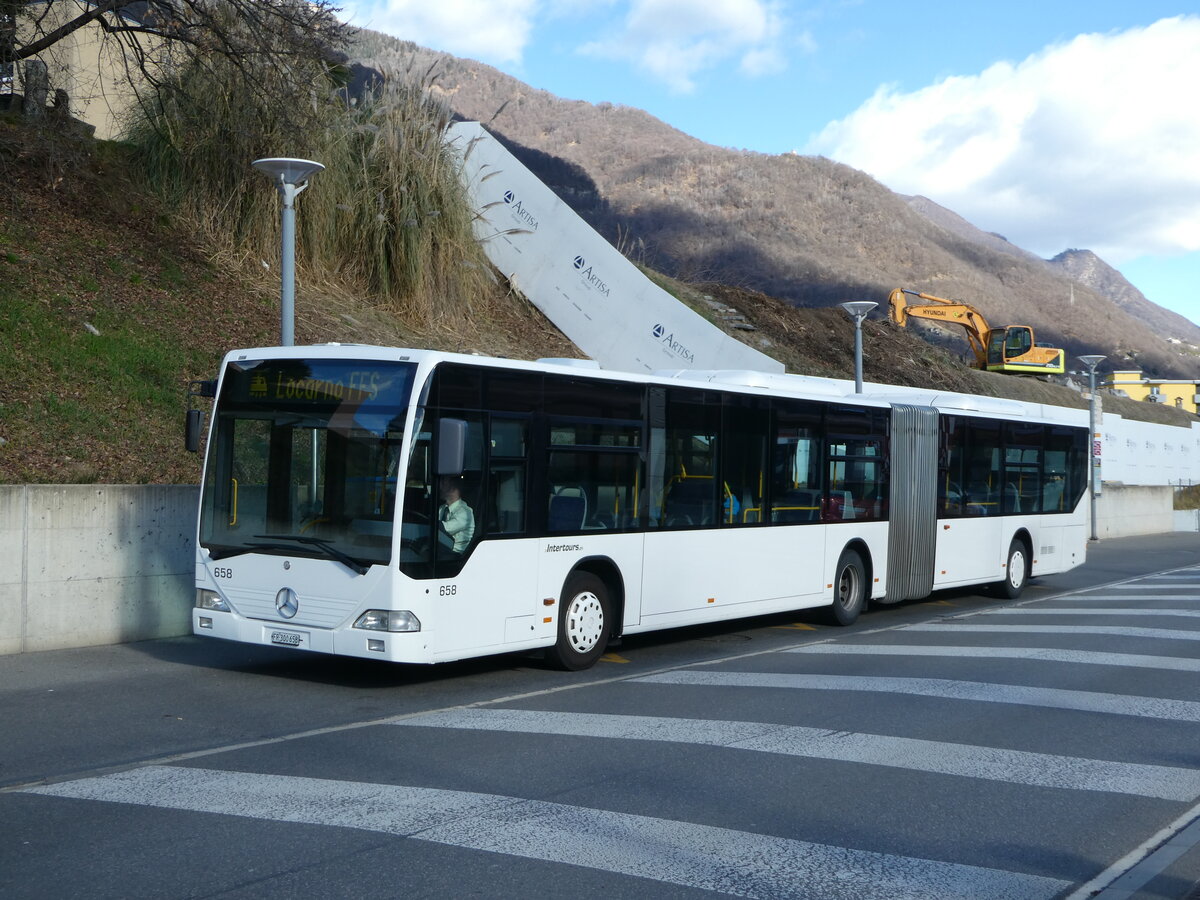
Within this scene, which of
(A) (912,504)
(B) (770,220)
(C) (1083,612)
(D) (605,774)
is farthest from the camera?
(B) (770,220)

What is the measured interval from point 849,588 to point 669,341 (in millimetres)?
13999

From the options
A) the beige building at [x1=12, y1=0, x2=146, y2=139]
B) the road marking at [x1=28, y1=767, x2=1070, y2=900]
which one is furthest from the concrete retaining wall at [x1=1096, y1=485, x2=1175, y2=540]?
the road marking at [x1=28, y1=767, x2=1070, y2=900]

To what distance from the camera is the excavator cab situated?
57.2 meters

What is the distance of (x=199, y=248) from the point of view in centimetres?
2025

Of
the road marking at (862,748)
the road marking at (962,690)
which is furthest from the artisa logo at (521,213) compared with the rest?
the road marking at (862,748)

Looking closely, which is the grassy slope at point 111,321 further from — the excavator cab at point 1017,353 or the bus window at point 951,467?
the excavator cab at point 1017,353

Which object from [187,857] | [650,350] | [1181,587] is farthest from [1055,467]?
[187,857]

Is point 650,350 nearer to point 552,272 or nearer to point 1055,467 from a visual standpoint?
point 552,272

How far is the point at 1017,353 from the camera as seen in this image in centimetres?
5716

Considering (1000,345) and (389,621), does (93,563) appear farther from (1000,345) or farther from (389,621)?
(1000,345)

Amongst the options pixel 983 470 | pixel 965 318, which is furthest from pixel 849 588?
pixel 965 318

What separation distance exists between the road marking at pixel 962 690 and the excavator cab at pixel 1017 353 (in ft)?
162

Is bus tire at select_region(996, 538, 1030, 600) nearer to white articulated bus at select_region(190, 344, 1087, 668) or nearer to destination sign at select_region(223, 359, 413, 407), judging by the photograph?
white articulated bus at select_region(190, 344, 1087, 668)

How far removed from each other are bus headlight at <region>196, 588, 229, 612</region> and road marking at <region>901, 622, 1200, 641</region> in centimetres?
818
